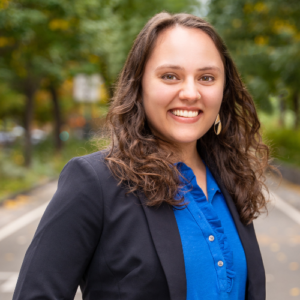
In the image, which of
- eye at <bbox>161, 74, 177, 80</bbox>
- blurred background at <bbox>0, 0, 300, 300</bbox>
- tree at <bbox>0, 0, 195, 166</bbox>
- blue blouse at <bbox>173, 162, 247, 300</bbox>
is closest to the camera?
blue blouse at <bbox>173, 162, 247, 300</bbox>

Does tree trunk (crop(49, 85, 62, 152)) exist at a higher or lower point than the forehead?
lower

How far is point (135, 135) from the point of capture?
163 cm

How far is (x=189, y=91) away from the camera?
1568 millimetres

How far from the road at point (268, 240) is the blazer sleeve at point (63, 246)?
65.1 inches

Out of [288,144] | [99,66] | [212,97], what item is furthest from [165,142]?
[288,144]

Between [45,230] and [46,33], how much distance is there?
11.0 meters

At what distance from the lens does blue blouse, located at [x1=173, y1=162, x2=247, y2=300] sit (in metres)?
1.47

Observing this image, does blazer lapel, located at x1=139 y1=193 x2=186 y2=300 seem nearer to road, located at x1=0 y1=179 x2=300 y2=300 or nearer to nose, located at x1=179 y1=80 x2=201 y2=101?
nose, located at x1=179 y1=80 x2=201 y2=101

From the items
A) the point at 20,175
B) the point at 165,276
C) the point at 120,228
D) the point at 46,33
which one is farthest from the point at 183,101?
the point at 20,175

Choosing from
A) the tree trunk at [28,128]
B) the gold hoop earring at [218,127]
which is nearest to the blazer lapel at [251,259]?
the gold hoop earring at [218,127]

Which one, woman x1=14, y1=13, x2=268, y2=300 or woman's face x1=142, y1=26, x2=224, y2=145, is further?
woman's face x1=142, y1=26, x2=224, y2=145

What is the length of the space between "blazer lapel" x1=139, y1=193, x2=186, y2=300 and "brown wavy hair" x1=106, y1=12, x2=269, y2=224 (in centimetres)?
4

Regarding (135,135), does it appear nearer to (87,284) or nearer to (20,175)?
(87,284)

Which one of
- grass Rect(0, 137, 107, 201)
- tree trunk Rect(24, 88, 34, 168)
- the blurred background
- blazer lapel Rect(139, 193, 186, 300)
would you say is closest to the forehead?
blazer lapel Rect(139, 193, 186, 300)
